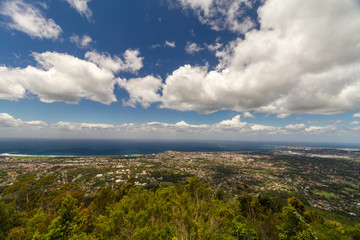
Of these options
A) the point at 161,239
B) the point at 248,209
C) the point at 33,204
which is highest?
the point at 161,239

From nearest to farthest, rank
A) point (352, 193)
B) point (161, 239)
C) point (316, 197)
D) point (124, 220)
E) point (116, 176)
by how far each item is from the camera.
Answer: point (161, 239)
point (124, 220)
point (316, 197)
point (352, 193)
point (116, 176)

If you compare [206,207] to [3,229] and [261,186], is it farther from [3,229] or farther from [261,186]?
[261,186]

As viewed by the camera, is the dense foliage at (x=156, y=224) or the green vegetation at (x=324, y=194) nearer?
the dense foliage at (x=156, y=224)

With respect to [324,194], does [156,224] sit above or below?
above

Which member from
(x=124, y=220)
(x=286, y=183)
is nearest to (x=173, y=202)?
(x=124, y=220)

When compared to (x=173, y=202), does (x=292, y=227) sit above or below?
above

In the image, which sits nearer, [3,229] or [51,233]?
[51,233]

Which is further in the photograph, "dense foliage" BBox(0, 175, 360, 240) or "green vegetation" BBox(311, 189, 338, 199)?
"green vegetation" BBox(311, 189, 338, 199)

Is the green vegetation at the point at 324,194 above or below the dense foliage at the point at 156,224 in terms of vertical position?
below

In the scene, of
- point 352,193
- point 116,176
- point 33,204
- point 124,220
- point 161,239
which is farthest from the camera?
point 116,176

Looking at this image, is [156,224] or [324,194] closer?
[156,224]

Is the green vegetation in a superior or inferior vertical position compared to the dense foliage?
inferior
